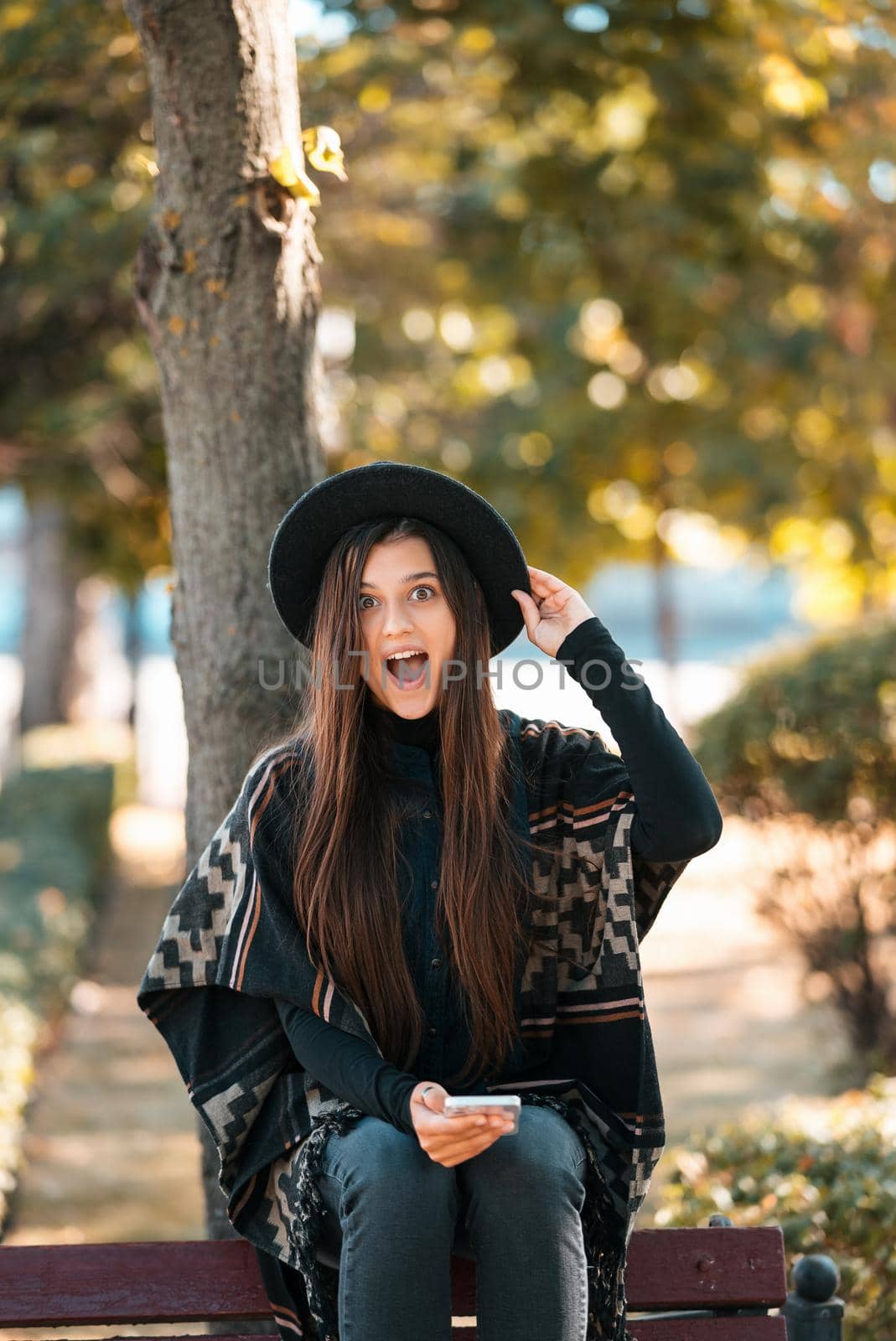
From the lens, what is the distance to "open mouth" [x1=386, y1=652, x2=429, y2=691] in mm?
2734

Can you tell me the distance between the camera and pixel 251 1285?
104 inches

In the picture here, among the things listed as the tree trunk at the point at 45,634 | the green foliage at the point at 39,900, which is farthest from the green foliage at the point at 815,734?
the tree trunk at the point at 45,634

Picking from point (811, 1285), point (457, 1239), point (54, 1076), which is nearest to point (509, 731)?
point (457, 1239)

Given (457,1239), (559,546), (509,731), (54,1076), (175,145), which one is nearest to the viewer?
(457,1239)

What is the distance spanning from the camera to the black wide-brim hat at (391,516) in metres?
2.70

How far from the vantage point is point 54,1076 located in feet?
23.8

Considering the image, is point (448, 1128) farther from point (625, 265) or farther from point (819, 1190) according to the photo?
point (625, 265)

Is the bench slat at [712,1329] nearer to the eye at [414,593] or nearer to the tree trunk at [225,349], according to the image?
the tree trunk at [225,349]

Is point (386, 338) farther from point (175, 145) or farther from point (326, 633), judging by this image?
point (326, 633)

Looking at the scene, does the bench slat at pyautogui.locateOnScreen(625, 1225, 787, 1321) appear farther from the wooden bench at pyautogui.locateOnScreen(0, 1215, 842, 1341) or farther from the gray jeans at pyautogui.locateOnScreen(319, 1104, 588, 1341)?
the gray jeans at pyautogui.locateOnScreen(319, 1104, 588, 1341)

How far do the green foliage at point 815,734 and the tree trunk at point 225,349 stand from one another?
3227 millimetres

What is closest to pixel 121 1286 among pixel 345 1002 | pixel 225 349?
pixel 345 1002

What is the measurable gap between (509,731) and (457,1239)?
0.93 meters

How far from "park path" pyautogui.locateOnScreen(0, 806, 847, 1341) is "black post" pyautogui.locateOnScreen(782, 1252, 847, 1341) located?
175 cm
